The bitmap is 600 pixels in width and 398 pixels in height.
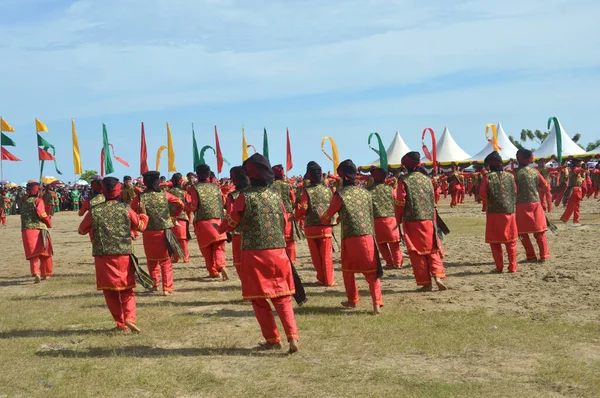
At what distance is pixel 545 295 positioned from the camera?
29.0ft

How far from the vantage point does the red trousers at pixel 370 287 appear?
8062mm

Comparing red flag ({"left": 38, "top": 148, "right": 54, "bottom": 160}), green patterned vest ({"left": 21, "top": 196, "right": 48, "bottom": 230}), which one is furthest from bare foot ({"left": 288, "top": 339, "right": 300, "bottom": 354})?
red flag ({"left": 38, "top": 148, "right": 54, "bottom": 160})

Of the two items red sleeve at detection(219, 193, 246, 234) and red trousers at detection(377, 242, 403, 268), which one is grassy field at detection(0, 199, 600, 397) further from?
red sleeve at detection(219, 193, 246, 234)

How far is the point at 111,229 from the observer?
752cm

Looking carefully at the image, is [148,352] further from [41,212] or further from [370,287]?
[41,212]

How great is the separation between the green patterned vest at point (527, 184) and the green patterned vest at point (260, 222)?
6502 mm

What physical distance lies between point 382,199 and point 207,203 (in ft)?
9.68

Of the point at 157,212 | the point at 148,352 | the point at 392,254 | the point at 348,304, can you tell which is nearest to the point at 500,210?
the point at 392,254

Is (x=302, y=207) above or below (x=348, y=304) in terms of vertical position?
above

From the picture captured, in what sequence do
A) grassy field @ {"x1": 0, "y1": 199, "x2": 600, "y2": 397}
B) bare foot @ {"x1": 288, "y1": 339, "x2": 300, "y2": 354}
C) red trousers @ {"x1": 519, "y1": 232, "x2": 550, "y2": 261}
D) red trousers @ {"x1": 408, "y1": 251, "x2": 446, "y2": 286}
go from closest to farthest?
1. grassy field @ {"x1": 0, "y1": 199, "x2": 600, "y2": 397}
2. bare foot @ {"x1": 288, "y1": 339, "x2": 300, "y2": 354}
3. red trousers @ {"x1": 408, "y1": 251, "x2": 446, "y2": 286}
4. red trousers @ {"x1": 519, "y1": 232, "x2": 550, "y2": 261}

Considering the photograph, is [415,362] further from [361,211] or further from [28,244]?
[28,244]

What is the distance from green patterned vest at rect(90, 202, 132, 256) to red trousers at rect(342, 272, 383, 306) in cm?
269

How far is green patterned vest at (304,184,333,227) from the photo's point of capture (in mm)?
10047

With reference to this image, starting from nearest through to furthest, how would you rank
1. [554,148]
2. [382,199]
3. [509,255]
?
[509,255] < [382,199] < [554,148]
